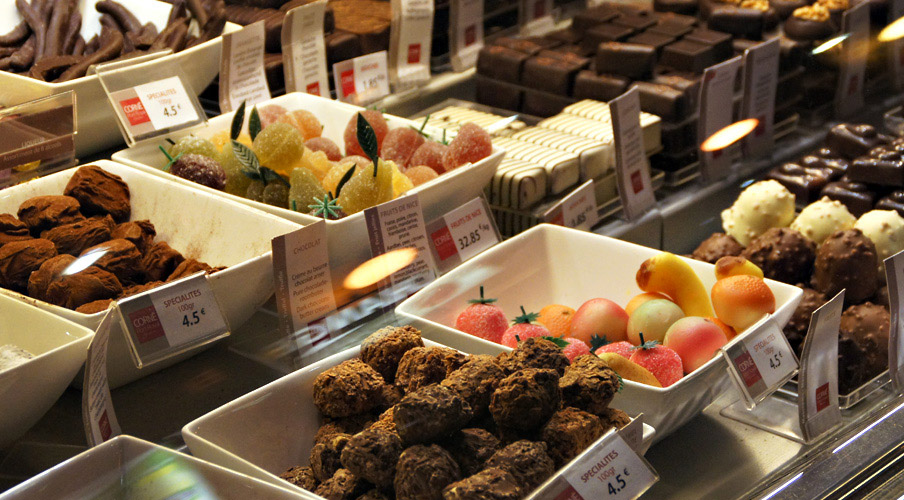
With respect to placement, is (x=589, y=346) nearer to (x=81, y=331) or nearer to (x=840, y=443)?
(x=840, y=443)

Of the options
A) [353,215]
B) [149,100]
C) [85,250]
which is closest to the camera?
[85,250]

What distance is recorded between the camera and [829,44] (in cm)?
280

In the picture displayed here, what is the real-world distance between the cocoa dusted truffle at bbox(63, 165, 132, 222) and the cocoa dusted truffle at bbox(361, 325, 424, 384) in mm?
627

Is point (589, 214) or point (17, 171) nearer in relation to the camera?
point (17, 171)

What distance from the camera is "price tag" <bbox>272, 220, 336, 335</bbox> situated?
1430 mm

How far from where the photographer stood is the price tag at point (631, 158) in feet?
7.01

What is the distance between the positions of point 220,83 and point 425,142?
1.78 ft

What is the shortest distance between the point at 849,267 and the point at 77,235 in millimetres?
1403

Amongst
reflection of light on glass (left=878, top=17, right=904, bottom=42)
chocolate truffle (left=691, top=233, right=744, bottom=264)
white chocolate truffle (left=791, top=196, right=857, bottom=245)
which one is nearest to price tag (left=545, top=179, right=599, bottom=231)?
chocolate truffle (left=691, top=233, right=744, bottom=264)

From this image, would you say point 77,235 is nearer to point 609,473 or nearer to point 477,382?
point 477,382

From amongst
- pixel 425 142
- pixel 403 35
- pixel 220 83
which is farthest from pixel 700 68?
pixel 220 83

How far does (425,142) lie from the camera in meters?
1.99

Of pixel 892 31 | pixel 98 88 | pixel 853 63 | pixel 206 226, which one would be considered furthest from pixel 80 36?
pixel 892 31

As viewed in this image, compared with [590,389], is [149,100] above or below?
above
